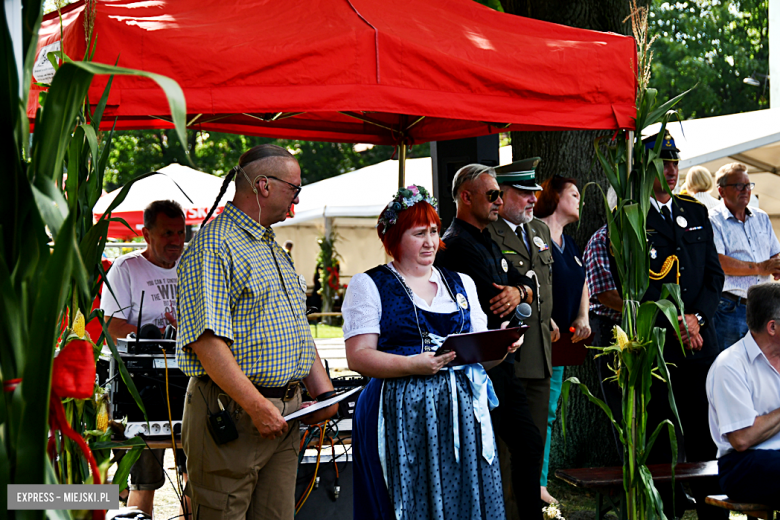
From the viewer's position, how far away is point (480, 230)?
3.99 metres

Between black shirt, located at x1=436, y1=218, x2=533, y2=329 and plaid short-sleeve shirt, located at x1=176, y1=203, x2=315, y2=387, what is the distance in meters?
1.19

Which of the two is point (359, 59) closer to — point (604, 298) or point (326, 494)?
point (326, 494)

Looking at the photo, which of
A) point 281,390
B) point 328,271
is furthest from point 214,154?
point 281,390

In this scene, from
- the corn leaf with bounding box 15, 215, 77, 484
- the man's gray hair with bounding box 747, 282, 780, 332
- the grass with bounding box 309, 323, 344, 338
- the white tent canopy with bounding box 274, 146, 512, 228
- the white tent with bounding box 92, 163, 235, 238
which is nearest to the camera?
the corn leaf with bounding box 15, 215, 77, 484

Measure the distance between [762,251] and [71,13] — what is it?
4769mm

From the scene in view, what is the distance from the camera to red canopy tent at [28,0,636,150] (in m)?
2.69

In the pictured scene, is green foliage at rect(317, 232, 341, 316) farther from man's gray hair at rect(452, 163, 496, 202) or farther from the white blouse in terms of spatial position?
the white blouse

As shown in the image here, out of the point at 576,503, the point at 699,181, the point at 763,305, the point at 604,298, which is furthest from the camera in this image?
the point at 699,181

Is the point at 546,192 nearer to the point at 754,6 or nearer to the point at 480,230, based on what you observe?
the point at 480,230

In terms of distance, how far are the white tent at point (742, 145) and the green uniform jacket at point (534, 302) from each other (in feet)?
8.80

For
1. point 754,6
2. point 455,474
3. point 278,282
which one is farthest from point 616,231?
point 754,6

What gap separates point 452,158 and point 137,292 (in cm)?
236

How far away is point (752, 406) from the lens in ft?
10.4

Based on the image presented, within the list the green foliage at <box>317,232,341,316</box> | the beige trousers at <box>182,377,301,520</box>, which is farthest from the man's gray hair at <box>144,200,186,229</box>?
the green foliage at <box>317,232,341,316</box>
